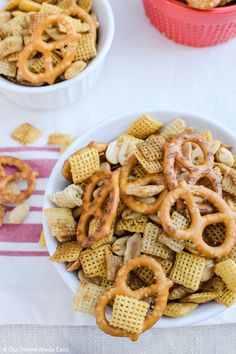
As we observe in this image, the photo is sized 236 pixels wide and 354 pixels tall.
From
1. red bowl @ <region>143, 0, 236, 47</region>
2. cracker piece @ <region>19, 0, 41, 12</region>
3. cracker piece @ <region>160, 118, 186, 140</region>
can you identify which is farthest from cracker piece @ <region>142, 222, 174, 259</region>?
cracker piece @ <region>19, 0, 41, 12</region>

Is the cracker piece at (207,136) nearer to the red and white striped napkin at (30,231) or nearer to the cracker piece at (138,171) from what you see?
the cracker piece at (138,171)

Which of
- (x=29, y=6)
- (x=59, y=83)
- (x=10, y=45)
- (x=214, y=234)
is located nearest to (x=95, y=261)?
(x=214, y=234)

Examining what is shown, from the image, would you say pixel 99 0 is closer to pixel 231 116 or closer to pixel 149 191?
pixel 231 116

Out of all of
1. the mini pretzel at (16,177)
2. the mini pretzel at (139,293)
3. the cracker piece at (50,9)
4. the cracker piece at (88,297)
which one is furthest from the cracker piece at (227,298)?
the cracker piece at (50,9)

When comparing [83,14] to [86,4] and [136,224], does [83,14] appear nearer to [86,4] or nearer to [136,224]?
[86,4]

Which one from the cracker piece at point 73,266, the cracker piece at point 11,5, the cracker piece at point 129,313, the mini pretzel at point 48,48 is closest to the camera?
Result: the cracker piece at point 129,313

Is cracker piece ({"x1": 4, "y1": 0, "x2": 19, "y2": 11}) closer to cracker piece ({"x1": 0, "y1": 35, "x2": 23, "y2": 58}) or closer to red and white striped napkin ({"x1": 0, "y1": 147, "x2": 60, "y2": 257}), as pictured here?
cracker piece ({"x1": 0, "y1": 35, "x2": 23, "y2": 58})

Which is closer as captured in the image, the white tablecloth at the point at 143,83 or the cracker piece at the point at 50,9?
the cracker piece at the point at 50,9
